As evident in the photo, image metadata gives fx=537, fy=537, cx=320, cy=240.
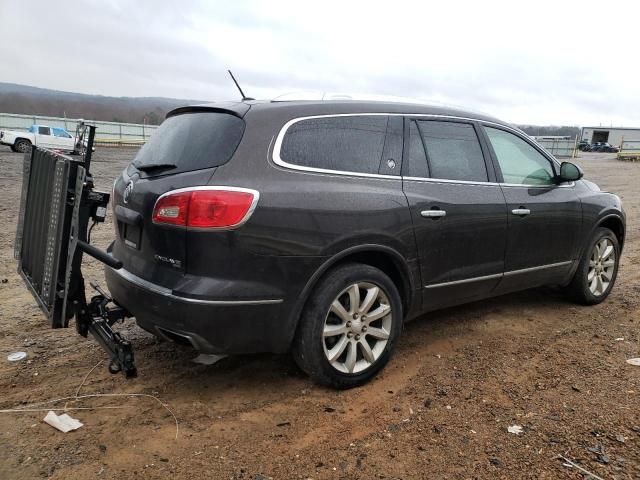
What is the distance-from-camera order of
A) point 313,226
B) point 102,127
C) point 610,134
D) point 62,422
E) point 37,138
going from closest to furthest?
point 62,422 → point 313,226 → point 37,138 → point 102,127 → point 610,134

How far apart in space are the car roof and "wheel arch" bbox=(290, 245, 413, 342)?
35.1 inches

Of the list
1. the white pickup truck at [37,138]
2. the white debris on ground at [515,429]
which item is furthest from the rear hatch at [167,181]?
the white pickup truck at [37,138]

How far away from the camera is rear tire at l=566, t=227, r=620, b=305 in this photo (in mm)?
5000

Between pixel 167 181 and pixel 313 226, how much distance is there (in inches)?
33.8

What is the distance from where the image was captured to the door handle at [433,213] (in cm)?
358

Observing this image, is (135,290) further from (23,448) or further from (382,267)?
(382,267)

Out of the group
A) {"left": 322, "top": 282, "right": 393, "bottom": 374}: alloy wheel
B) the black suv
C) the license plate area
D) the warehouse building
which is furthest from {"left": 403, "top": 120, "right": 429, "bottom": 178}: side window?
the warehouse building

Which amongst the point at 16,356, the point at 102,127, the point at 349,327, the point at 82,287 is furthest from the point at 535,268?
the point at 102,127

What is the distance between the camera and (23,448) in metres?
2.72

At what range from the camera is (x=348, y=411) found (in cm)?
316

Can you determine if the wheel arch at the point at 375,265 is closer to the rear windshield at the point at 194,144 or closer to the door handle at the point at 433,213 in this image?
the door handle at the point at 433,213

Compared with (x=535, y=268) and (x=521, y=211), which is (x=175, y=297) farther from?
(x=535, y=268)

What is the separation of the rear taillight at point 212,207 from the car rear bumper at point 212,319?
404 millimetres

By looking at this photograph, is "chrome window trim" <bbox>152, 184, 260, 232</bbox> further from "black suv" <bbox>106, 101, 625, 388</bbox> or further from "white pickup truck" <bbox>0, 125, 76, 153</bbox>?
"white pickup truck" <bbox>0, 125, 76, 153</bbox>
